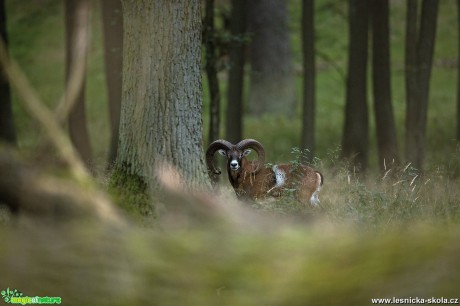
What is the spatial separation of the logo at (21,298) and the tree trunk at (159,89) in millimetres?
4739

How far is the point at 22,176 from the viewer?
19.9 feet

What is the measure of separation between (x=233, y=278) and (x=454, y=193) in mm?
7226

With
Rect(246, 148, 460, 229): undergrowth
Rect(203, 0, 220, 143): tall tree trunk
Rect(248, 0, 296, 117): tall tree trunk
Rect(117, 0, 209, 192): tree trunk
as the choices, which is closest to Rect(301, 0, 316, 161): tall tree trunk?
Rect(203, 0, 220, 143): tall tree trunk

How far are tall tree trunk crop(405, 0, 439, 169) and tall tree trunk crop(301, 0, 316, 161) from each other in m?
2.41

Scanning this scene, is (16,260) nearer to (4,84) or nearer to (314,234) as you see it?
(314,234)

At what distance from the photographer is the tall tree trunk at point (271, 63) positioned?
32.2m

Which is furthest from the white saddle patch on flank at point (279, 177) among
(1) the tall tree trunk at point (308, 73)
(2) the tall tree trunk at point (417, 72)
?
(2) the tall tree trunk at point (417, 72)

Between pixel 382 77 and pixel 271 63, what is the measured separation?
480 inches

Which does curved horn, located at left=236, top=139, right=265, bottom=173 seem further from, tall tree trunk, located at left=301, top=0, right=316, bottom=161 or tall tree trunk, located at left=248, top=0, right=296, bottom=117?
tall tree trunk, located at left=248, top=0, right=296, bottom=117

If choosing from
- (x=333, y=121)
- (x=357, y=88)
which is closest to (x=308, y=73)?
(x=357, y=88)

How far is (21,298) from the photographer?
635 cm

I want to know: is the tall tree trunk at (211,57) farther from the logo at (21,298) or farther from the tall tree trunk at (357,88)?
the logo at (21,298)

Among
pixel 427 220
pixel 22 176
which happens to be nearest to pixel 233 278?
pixel 22 176

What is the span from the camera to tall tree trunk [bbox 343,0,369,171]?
21984 mm
